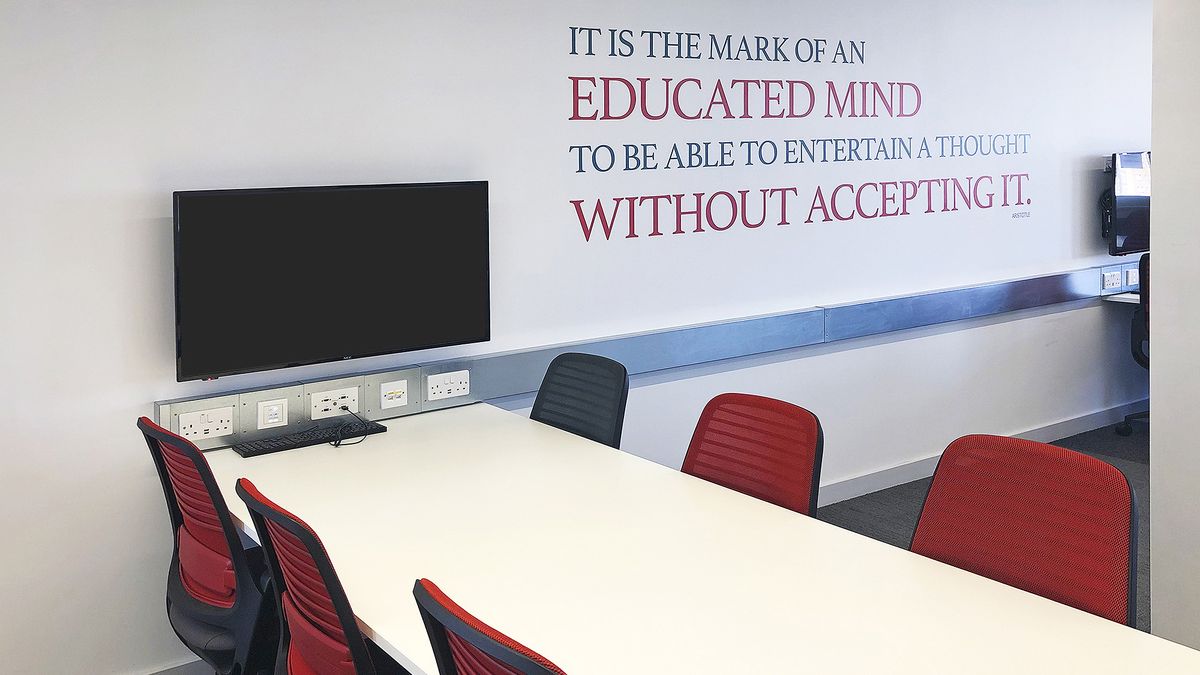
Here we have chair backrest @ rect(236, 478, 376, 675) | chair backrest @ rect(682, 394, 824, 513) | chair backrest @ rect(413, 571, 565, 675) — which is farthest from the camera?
chair backrest @ rect(682, 394, 824, 513)

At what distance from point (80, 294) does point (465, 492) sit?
4.32 ft

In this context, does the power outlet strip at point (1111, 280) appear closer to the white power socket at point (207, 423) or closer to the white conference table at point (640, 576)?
the white conference table at point (640, 576)

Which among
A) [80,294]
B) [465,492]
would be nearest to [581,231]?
[465,492]

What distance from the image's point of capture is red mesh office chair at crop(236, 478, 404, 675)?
2.15 meters

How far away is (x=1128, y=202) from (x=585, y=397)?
405 centimetres

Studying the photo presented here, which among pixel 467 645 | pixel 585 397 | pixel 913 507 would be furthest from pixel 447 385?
pixel 913 507

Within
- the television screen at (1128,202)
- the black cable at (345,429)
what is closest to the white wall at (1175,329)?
the black cable at (345,429)

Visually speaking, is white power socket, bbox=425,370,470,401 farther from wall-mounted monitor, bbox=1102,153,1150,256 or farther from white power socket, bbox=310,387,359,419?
wall-mounted monitor, bbox=1102,153,1150,256

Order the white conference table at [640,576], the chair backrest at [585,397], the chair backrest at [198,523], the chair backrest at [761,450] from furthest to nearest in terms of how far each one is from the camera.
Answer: the chair backrest at [585,397] → the chair backrest at [761,450] → the chair backrest at [198,523] → the white conference table at [640,576]

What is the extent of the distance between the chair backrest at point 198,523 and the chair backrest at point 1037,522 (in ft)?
5.67

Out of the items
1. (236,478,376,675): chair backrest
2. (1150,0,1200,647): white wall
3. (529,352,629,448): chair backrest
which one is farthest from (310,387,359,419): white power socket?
(1150,0,1200,647): white wall

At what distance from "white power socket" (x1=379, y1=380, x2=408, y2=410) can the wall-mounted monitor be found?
4342 millimetres

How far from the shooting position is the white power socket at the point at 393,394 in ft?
12.4

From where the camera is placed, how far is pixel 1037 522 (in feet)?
7.80
